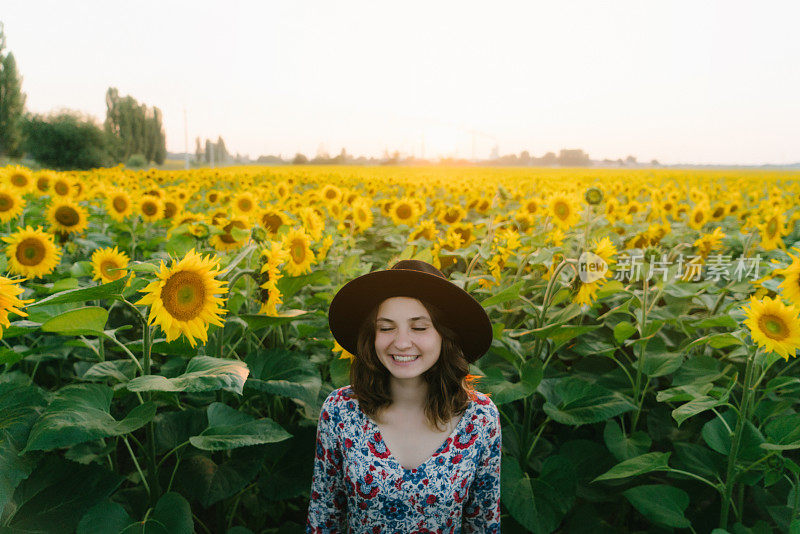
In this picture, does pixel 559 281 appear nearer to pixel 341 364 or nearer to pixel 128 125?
pixel 341 364

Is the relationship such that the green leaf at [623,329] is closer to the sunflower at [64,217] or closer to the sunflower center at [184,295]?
the sunflower center at [184,295]

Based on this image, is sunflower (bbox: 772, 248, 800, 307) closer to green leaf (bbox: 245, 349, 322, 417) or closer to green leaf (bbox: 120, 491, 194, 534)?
green leaf (bbox: 245, 349, 322, 417)

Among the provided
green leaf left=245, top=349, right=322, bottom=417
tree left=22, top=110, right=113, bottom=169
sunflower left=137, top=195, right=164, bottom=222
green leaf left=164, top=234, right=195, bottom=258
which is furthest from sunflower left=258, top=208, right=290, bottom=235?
tree left=22, top=110, right=113, bottom=169

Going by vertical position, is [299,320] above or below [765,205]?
below

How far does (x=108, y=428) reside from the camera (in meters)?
1.55

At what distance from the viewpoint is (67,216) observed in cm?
455

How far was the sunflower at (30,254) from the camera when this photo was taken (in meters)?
3.29

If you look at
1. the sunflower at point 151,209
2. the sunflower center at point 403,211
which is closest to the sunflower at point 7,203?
the sunflower at point 151,209

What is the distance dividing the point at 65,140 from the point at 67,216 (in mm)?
34092

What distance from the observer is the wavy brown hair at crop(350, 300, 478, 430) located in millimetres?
1824

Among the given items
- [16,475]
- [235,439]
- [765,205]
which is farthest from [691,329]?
[765,205]

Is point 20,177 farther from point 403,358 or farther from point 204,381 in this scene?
point 403,358

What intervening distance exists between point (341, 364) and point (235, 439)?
0.67m

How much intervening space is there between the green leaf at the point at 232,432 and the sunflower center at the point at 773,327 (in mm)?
1841
